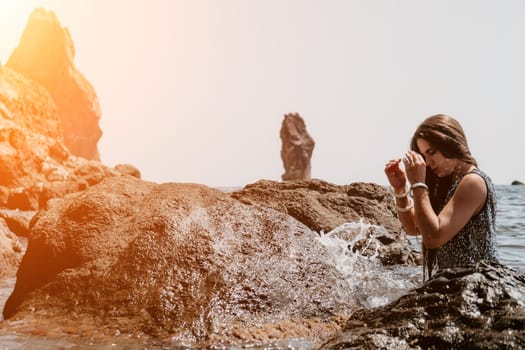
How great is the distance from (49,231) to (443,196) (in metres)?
3.58

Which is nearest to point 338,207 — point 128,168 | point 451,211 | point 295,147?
point 451,211

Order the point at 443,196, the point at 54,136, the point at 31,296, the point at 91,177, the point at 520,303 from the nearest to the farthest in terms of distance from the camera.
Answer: the point at 520,303 → the point at 443,196 → the point at 31,296 → the point at 91,177 → the point at 54,136

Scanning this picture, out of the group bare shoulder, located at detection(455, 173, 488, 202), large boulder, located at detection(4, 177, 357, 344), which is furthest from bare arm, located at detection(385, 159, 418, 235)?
large boulder, located at detection(4, 177, 357, 344)

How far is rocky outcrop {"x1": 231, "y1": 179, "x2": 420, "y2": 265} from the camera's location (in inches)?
323

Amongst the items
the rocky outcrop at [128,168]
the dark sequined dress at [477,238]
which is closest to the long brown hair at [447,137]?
the dark sequined dress at [477,238]

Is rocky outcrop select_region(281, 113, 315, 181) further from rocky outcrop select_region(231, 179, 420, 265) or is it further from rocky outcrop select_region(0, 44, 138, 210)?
rocky outcrop select_region(231, 179, 420, 265)

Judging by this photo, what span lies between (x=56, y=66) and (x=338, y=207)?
10441 cm

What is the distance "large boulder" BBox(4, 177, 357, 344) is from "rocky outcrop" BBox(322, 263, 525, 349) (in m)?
1.37

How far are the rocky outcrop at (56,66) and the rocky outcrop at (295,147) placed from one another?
43799mm

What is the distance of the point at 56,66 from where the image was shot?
100938 mm

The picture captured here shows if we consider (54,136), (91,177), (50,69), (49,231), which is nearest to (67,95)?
(50,69)

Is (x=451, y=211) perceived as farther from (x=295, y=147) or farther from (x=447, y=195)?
(x=295, y=147)

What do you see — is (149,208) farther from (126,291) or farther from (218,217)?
(126,291)

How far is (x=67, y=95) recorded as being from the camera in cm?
10331
